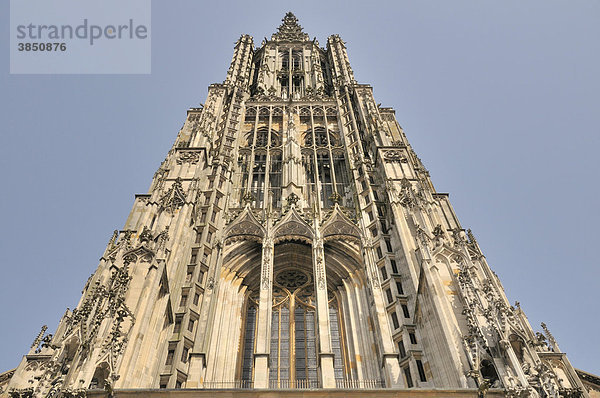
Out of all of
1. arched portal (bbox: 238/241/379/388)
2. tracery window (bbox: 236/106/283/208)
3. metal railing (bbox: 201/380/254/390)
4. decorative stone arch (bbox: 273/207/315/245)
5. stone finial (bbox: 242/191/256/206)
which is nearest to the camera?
metal railing (bbox: 201/380/254/390)

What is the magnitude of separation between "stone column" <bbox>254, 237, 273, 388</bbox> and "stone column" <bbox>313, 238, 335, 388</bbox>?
1700mm

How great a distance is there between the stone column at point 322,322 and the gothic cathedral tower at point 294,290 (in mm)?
54

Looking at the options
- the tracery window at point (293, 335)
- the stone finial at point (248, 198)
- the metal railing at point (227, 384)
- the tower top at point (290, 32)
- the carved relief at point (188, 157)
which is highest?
the tower top at point (290, 32)

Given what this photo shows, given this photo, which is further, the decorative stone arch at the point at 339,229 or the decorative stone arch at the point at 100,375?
the decorative stone arch at the point at 339,229

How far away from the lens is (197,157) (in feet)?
83.3

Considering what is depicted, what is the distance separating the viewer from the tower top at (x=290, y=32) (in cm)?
4944

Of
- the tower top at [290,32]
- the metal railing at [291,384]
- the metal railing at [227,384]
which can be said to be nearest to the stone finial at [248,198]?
the metal railing at [227,384]

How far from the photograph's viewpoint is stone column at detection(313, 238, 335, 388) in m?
15.8

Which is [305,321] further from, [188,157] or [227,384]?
[188,157]

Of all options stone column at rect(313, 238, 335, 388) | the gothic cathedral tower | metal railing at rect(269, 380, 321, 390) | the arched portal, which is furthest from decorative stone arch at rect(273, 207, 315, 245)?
metal railing at rect(269, 380, 321, 390)

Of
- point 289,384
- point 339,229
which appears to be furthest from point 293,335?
point 339,229

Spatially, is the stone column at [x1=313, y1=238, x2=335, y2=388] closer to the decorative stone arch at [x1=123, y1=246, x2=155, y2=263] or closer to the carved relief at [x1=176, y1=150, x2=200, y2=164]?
the decorative stone arch at [x1=123, y1=246, x2=155, y2=263]

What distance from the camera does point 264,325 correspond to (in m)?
17.5

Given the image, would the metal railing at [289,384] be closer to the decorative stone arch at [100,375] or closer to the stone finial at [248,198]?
the decorative stone arch at [100,375]
